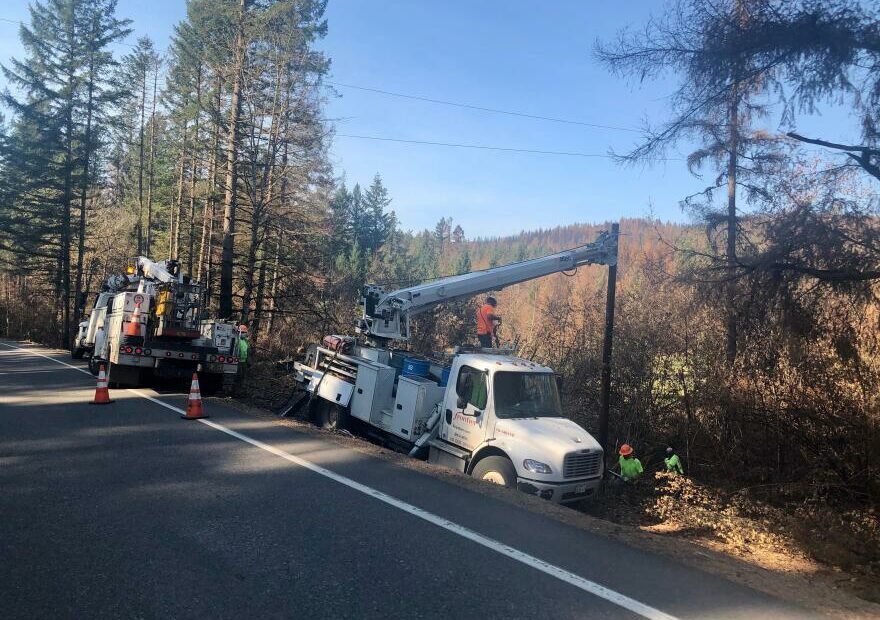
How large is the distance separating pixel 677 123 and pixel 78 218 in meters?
34.4

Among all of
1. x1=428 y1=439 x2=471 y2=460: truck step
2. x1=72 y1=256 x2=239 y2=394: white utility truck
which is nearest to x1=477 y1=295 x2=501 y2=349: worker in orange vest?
x1=428 y1=439 x2=471 y2=460: truck step

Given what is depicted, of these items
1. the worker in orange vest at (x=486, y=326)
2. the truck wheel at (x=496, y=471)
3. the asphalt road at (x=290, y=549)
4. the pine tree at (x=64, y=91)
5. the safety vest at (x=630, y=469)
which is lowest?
the safety vest at (x=630, y=469)

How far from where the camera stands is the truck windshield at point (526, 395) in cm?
885

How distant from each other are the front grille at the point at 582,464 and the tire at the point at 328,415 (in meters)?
5.31

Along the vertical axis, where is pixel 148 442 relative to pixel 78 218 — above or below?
below

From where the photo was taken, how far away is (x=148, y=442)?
8.27 metres

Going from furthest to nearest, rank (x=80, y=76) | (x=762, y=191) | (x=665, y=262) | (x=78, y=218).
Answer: (x=78, y=218) → (x=80, y=76) → (x=665, y=262) → (x=762, y=191)

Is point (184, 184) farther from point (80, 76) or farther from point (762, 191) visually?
point (762, 191)

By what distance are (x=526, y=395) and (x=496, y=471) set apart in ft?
4.57

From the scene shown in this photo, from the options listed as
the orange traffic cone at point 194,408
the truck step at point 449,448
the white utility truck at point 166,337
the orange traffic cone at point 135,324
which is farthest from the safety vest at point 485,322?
the orange traffic cone at point 135,324

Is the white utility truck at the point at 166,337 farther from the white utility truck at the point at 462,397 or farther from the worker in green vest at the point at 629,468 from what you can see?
the worker in green vest at the point at 629,468

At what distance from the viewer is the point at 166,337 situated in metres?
14.1

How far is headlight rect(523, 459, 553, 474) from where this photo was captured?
25.8 feet

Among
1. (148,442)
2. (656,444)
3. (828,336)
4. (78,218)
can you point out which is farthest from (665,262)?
(78,218)
